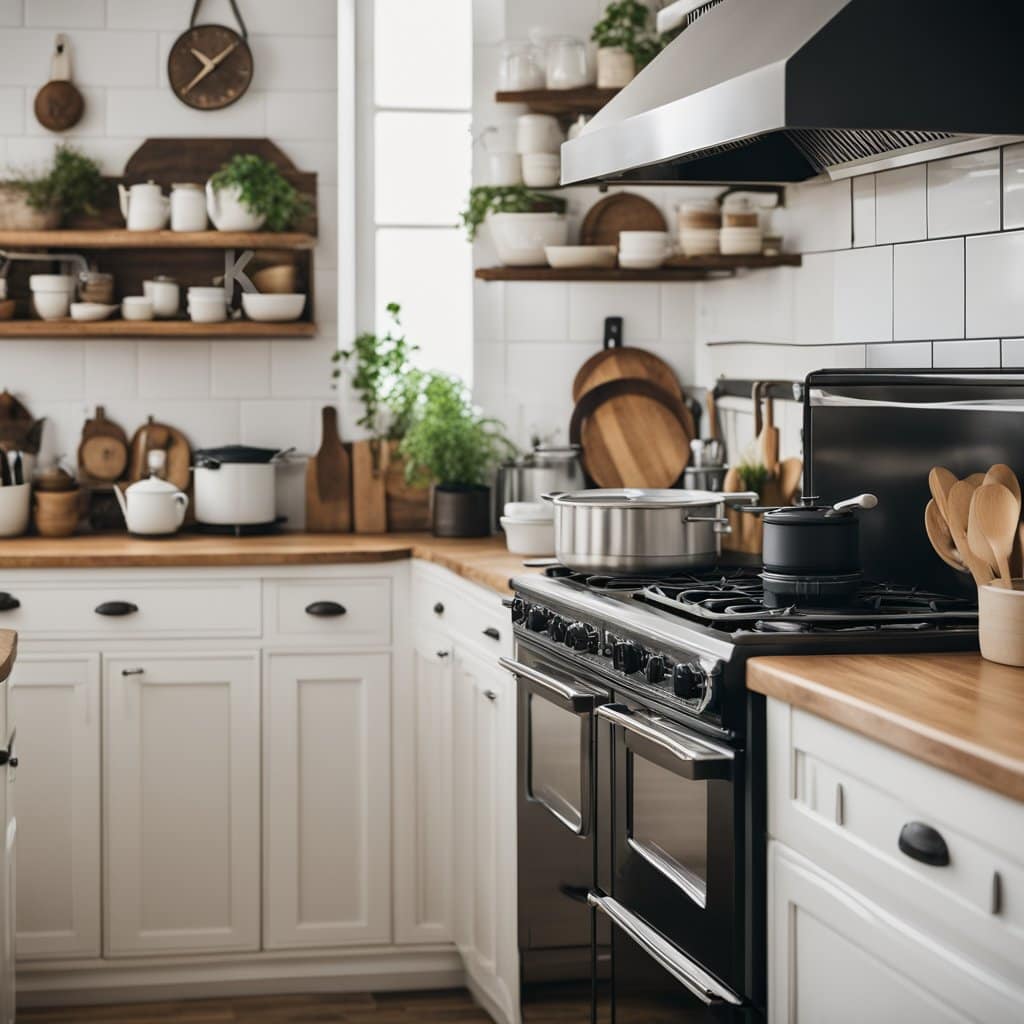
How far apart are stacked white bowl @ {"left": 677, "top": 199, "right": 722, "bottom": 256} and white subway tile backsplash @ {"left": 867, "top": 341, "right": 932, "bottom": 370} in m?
0.75

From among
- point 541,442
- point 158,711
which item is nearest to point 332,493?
point 541,442

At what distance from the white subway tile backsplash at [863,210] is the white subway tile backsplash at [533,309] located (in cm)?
120

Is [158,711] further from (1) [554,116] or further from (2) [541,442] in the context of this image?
(1) [554,116]

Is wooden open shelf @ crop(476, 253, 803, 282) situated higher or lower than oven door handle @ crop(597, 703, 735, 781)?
higher

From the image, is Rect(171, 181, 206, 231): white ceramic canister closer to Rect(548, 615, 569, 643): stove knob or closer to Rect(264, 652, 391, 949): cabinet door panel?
Rect(264, 652, 391, 949): cabinet door panel

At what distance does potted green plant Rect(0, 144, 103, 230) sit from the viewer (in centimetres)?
391

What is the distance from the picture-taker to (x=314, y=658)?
3613 millimetres

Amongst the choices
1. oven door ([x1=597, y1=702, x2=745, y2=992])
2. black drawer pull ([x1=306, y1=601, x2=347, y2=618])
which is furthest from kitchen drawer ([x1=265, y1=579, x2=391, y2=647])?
oven door ([x1=597, y1=702, x2=745, y2=992])

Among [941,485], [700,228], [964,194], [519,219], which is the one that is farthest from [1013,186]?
[519,219]

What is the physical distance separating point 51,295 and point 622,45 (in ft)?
5.23

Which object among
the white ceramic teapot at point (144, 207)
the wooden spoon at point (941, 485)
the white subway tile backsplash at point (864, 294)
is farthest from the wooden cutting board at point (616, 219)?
the wooden spoon at point (941, 485)

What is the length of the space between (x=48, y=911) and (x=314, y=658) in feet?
2.77

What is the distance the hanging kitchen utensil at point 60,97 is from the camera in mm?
3990

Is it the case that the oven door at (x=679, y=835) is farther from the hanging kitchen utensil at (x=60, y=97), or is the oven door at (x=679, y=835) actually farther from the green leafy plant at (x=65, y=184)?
the hanging kitchen utensil at (x=60, y=97)
